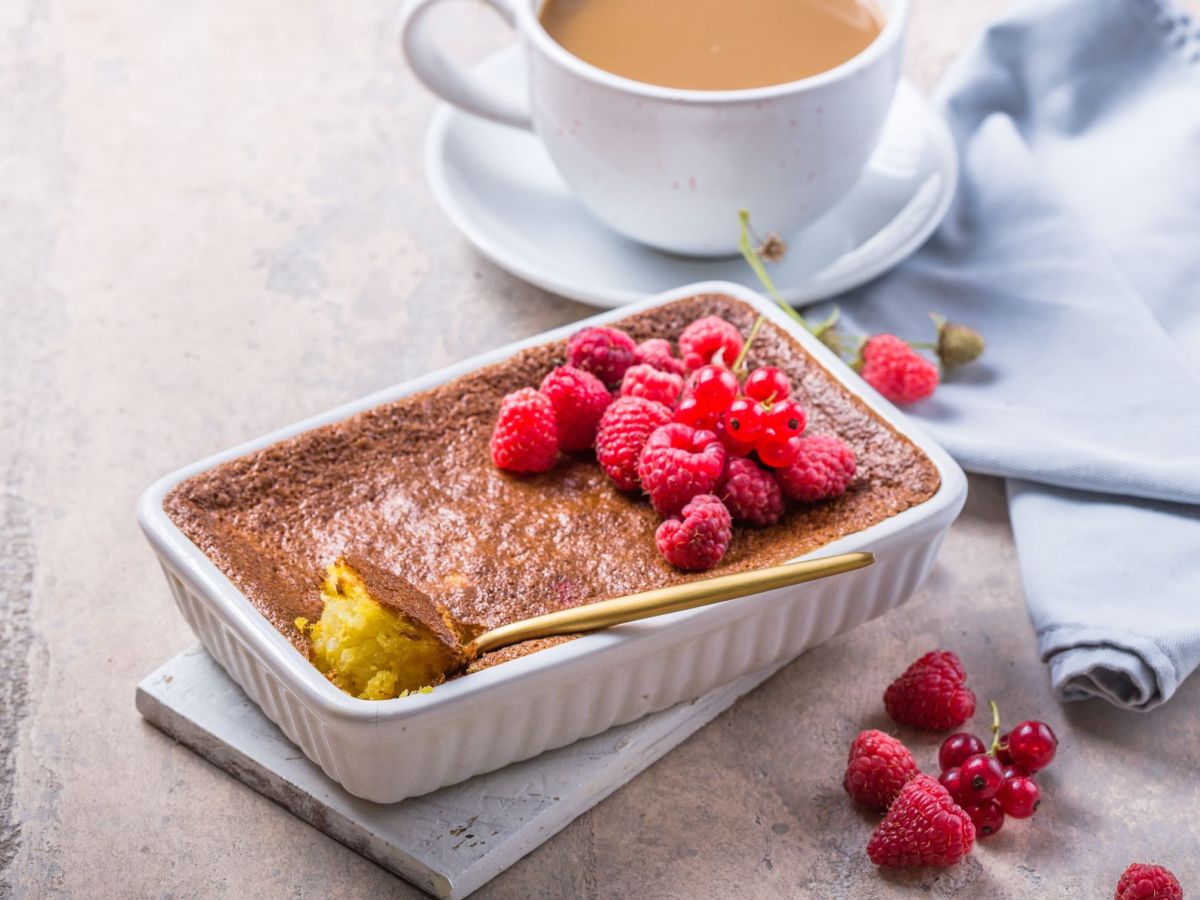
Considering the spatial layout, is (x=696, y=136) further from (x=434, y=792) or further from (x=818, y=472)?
(x=434, y=792)

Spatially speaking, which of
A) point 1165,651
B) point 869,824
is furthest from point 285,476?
point 1165,651

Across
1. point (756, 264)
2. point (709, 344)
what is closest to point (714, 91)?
point (756, 264)

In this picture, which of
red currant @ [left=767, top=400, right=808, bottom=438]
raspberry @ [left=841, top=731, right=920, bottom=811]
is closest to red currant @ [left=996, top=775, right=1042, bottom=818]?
raspberry @ [left=841, top=731, right=920, bottom=811]

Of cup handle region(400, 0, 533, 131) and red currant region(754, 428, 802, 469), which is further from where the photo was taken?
cup handle region(400, 0, 533, 131)

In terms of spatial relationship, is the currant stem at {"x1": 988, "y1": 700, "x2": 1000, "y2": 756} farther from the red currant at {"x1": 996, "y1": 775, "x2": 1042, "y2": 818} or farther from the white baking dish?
the white baking dish

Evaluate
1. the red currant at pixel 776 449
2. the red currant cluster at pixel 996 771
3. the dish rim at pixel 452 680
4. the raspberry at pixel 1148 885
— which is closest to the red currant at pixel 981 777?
the red currant cluster at pixel 996 771

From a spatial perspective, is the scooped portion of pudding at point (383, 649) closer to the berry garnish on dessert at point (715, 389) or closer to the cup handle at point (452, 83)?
the berry garnish on dessert at point (715, 389)

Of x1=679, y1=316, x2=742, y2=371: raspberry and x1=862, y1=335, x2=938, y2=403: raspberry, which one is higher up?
x1=679, y1=316, x2=742, y2=371: raspberry

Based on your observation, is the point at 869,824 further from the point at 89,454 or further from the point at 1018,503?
the point at 89,454
